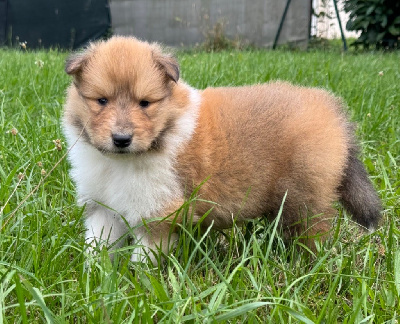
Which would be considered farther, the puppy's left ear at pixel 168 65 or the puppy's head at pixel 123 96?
the puppy's left ear at pixel 168 65

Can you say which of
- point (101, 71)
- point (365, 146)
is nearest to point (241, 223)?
point (101, 71)

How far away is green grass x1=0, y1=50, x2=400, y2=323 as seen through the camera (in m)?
2.03

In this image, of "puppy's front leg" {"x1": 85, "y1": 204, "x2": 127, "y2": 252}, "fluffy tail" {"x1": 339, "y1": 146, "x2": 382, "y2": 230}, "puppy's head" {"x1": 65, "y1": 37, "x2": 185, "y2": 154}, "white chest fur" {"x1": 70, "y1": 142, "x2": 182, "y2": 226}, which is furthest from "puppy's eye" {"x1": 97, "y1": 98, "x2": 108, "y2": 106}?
"fluffy tail" {"x1": 339, "y1": 146, "x2": 382, "y2": 230}

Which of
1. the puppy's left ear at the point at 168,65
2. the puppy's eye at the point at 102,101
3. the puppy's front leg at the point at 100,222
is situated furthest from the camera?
the puppy's front leg at the point at 100,222

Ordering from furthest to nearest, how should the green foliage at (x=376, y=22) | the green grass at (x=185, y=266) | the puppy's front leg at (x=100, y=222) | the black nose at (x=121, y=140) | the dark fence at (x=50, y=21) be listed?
the green foliage at (x=376, y=22)
the dark fence at (x=50, y=21)
the puppy's front leg at (x=100, y=222)
the black nose at (x=121, y=140)
the green grass at (x=185, y=266)

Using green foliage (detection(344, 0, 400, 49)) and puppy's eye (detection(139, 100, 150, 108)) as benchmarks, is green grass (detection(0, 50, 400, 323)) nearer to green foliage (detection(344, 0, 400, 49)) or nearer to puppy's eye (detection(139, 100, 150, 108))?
puppy's eye (detection(139, 100, 150, 108))

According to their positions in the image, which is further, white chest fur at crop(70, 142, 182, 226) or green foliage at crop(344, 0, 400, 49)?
green foliage at crop(344, 0, 400, 49)

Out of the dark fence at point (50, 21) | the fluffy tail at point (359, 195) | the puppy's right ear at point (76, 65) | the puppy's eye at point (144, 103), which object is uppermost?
the puppy's right ear at point (76, 65)

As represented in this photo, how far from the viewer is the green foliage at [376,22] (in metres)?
12.6

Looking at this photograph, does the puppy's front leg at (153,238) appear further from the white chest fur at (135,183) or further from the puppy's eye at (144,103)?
the puppy's eye at (144,103)

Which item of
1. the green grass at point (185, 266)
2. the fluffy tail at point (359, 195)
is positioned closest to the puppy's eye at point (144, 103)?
the green grass at point (185, 266)

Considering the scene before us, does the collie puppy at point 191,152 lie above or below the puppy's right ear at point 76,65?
below

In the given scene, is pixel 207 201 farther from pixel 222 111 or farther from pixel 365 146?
pixel 365 146

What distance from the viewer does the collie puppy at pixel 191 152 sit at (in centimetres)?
254
